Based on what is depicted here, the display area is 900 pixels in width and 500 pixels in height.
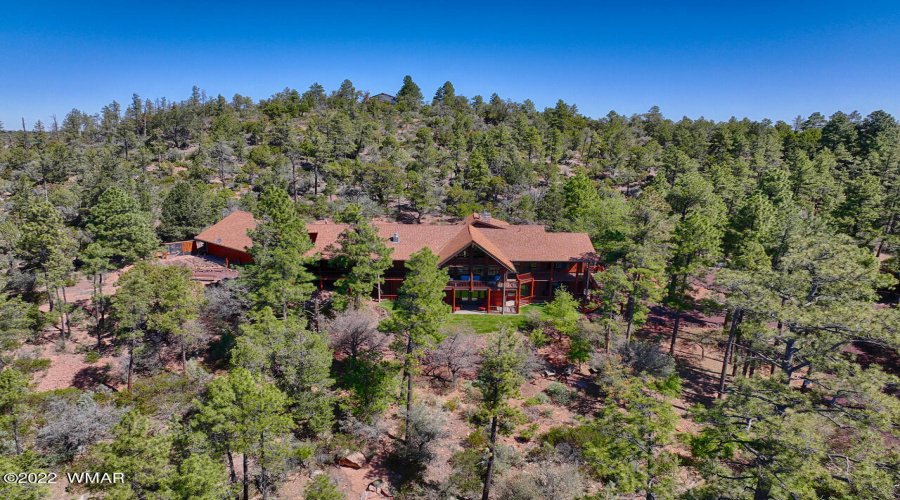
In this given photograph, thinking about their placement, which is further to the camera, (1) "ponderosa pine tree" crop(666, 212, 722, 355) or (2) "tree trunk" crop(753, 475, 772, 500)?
(1) "ponderosa pine tree" crop(666, 212, 722, 355)

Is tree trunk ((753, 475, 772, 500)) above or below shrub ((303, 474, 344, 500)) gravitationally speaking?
above

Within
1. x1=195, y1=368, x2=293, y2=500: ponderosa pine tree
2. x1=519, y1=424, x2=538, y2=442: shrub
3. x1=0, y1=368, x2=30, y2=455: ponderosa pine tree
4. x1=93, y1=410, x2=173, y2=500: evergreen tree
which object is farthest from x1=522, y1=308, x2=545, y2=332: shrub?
x1=0, y1=368, x2=30, y2=455: ponderosa pine tree

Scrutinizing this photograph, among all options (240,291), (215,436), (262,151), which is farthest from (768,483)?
(262,151)

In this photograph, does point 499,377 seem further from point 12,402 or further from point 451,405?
point 12,402

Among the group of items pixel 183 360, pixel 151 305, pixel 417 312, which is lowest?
pixel 183 360

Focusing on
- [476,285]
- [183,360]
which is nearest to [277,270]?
[183,360]

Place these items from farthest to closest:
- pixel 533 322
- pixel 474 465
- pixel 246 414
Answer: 1. pixel 533 322
2. pixel 474 465
3. pixel 246 414

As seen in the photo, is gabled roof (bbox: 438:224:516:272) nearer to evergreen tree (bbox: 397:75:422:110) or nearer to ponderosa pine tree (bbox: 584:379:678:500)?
ponderosa pine tree (bbox: 584:379:678:500)

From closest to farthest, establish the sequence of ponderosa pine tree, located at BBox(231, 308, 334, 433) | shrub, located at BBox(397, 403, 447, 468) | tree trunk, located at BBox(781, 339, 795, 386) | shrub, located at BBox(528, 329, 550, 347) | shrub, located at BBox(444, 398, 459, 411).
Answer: tree trunk, located at BBox(781, 339, 795, 386)
ponderosa pine tree, located at BBox(231, 308, 334, 433)
shrub, located at BBox(397, 403, 447, 468)
shrub, located at BBox(444, 398, 459, 411)
shrub, located at BBox(528, 329, 550, 347)
